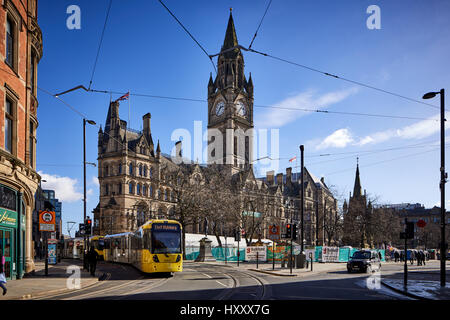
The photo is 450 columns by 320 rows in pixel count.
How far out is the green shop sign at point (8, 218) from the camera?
60.8ft

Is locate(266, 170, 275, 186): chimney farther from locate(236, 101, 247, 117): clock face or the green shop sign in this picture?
the green shop sign

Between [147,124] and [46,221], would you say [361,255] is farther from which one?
[147,124]

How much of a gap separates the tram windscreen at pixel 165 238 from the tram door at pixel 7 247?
275 inches

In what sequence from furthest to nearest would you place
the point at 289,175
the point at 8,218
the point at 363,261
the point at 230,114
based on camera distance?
the point at 289,175 → the point at 230,114 → the point at 363,261 → the point at 8,218

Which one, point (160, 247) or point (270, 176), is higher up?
point (270, 176)

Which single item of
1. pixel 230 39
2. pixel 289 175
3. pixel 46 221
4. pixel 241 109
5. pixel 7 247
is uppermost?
pixel 230 39

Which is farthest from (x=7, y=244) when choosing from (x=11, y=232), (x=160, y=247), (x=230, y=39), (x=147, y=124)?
(x=230, y=39)

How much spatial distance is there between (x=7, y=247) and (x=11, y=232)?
2.58 ft

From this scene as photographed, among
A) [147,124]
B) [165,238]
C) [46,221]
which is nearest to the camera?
[46,221]

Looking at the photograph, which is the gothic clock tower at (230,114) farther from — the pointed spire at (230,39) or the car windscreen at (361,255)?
the car windscreen at (361,255)

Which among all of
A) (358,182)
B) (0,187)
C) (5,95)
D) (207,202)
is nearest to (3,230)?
(0,187)

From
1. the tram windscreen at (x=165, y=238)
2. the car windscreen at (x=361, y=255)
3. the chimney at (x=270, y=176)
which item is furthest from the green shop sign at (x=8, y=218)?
the chimney at (x=270, y=176)

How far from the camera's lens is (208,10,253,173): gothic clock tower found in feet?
313

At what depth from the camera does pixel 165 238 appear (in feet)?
76.9
